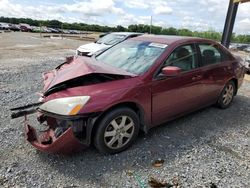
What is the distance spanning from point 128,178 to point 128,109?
2.86 ft

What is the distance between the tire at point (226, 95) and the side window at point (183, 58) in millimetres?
1257

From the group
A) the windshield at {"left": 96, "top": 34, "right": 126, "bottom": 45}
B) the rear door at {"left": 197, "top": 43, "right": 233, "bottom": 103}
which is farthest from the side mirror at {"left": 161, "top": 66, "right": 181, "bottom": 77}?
the windshield at {"left": 96, "top": 34, "right": 126, "bottom": 45}

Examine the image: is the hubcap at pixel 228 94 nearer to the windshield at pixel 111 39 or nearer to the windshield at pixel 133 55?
the windshield at pixel 133 55

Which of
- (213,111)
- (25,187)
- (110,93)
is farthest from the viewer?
(213,111)

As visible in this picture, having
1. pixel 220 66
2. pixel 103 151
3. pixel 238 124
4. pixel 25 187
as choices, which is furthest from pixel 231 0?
pixel 25 187

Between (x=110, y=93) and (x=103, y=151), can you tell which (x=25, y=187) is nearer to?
(x=103, y=151)

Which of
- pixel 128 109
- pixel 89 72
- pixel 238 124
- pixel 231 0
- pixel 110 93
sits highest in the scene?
pixel 231 0

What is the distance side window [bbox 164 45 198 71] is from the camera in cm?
369

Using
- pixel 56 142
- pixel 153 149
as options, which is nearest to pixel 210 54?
→ pixel 153 149

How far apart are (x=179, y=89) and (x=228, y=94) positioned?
1.84 meters

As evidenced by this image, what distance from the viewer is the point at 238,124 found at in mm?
4375

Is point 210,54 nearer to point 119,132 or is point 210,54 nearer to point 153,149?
point 153,149

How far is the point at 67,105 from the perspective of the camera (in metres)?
2.83

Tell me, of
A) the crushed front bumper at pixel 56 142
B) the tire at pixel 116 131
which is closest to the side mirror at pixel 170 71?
the tire at pixel 116 131
